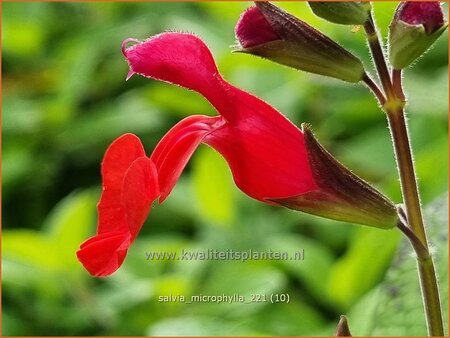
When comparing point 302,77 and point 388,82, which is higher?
point 302,77

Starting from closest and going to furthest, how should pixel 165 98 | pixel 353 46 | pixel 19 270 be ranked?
pixel 19 270
pixel 353 46
pixel 165 98

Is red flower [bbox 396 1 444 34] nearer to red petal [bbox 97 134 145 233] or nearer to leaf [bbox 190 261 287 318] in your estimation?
red petal [bbox 97 134 145 233]

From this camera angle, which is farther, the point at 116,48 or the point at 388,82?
the point at 116,48

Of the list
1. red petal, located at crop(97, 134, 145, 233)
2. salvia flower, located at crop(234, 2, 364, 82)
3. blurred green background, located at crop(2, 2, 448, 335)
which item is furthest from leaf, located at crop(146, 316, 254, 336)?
salvia flower, located at crop(234, 2, 364, 82)

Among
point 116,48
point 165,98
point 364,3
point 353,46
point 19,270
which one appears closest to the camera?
point 364,3

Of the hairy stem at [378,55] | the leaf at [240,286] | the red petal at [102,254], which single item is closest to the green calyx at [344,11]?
the hairy stem at [378,55]

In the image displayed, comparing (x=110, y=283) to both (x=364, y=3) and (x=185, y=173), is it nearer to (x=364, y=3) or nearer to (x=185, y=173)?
(x=185, y=173)

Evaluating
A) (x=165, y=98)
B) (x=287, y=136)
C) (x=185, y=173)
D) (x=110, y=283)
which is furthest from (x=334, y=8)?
(x=185, y=173)
